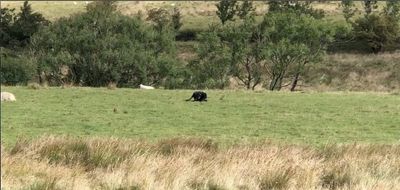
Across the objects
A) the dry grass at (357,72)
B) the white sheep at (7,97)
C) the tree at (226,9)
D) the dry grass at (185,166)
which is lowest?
the dry grass at (357,72)

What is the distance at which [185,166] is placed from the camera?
1063 centimetres

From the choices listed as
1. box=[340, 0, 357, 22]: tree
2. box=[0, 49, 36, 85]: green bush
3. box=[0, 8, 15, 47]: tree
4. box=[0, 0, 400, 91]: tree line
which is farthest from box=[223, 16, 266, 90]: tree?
box=[0, 8, 15, 47]: tree

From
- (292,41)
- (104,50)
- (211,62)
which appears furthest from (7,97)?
(292,41)

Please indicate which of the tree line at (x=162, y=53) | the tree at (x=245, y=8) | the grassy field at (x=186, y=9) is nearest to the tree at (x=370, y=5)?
the grassy field at (x=186, y=9)

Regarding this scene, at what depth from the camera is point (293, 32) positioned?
45.7 m

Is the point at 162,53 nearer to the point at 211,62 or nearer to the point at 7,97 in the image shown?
the point at 211,62

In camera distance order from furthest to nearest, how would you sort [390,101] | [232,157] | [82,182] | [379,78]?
1. [379,78]
2. [390,101]
3. [232,157]
4. [82,182]

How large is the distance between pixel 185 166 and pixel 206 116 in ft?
34.1

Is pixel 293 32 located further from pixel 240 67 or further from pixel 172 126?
pixel 172 126

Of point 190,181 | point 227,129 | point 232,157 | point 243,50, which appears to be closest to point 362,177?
Result: point 232,157

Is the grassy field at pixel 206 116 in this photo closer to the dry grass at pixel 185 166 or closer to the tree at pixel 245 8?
the dry grass at pixel 185 166

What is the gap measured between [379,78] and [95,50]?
27307 millimetres

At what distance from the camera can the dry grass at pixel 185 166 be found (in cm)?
978

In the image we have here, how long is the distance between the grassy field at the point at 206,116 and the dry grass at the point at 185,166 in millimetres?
2821
